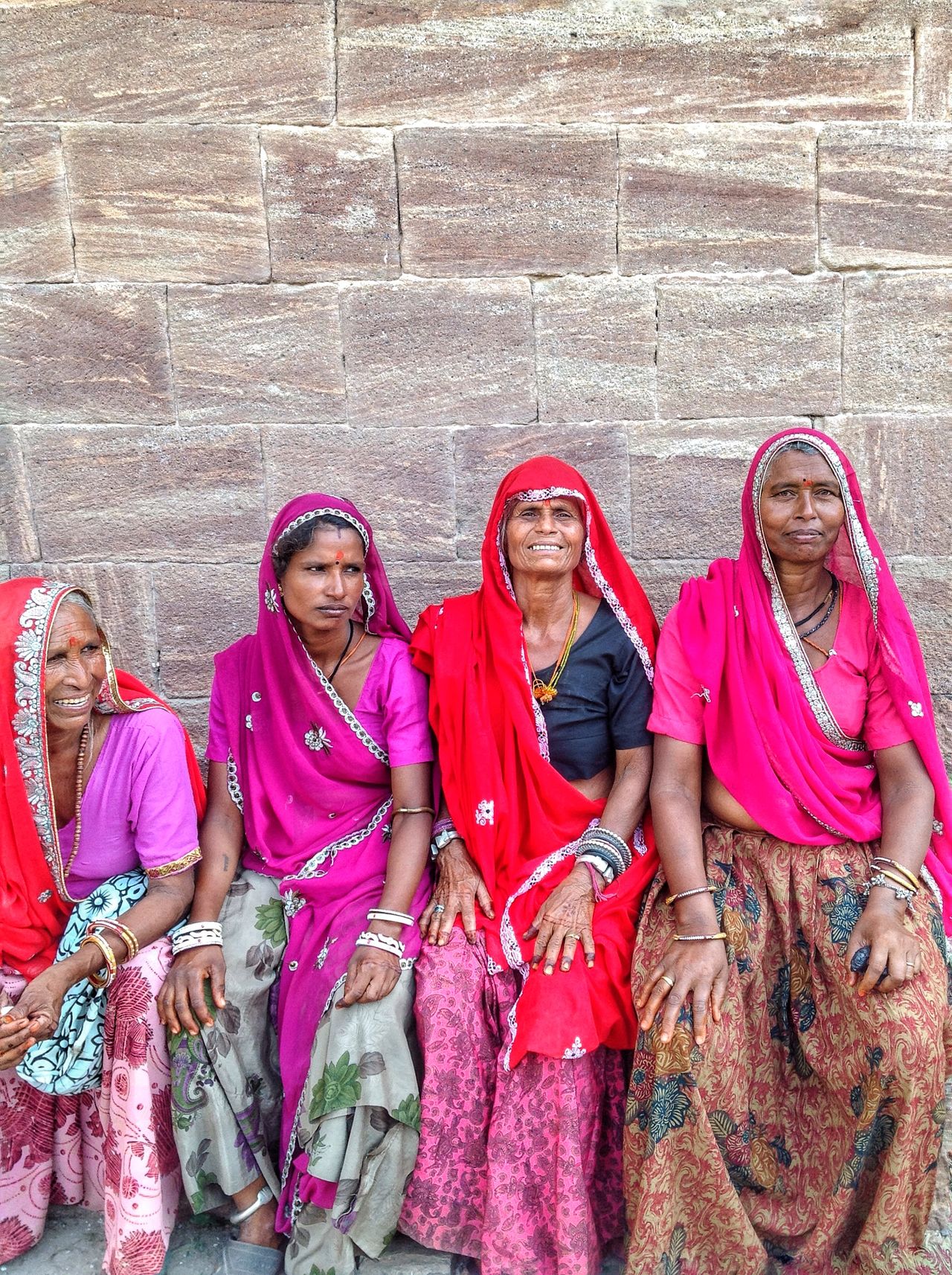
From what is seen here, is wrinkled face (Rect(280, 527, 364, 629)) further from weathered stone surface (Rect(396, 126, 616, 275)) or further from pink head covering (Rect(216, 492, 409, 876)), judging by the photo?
weathered stone surface (Rect(396, 126, 616, 275))

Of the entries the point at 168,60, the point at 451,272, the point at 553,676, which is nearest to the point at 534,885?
the point at 553,676

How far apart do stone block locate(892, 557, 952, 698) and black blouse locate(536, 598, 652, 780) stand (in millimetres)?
1456

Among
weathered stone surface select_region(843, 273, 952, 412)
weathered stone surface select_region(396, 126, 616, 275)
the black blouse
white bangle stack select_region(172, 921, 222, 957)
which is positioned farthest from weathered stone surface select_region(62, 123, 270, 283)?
white bangle stack select_region(172, 921, 222, 957)

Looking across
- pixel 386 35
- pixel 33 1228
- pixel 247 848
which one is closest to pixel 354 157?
pixel 386 35

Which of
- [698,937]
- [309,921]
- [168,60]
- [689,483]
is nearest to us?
[698,937]

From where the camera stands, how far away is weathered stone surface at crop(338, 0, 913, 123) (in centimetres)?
340

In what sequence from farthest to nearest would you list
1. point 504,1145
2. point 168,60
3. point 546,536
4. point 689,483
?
point 689,483 < point 168,60 < point 546,536 < point 504,1145

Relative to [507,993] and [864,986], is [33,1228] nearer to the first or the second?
[507,993]

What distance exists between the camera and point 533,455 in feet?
11.9

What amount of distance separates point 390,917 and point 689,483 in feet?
6.47

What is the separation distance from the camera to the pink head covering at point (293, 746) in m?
2.75

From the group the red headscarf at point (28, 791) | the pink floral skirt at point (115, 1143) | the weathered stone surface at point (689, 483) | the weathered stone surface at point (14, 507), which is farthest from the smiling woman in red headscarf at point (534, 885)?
the weathered stone surface at point (14, 507)

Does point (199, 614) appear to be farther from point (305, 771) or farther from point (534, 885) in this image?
point (534, 885)

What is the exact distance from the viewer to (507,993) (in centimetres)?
243
